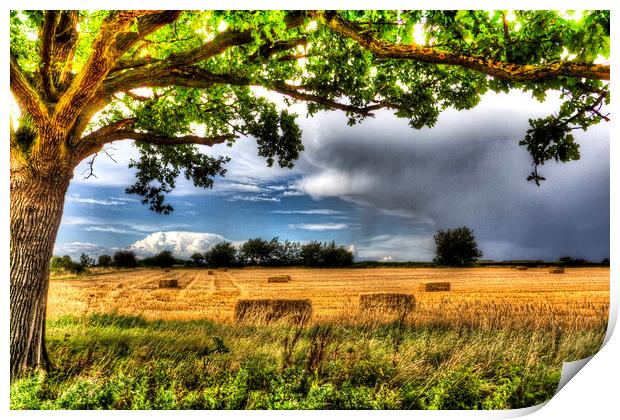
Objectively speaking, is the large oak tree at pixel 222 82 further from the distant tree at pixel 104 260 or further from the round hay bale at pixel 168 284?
the round hay bale at pixel 168 284

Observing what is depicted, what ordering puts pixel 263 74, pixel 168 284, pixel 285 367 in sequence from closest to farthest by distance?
pixel 285 367, pixel 168 284, pixel 263 74

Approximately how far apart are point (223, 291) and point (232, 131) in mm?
2274

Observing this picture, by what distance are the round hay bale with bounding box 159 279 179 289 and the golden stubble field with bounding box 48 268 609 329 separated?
2.4 inches

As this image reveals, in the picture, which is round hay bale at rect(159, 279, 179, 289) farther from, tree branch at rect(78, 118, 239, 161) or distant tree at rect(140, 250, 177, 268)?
tree branch at rect(78, 118, 239, 161)

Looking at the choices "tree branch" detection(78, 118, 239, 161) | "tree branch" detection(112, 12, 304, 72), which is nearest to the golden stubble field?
"tree branch" detection(78, 118, 239, 161)

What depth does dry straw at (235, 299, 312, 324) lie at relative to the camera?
6547mm

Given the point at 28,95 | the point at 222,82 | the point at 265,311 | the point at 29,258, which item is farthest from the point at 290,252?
the point at 28,95

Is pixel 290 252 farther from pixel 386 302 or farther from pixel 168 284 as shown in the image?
pixel 168 284

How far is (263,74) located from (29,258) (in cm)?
397

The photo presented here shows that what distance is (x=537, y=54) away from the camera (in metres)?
6.13

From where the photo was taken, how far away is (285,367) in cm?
630

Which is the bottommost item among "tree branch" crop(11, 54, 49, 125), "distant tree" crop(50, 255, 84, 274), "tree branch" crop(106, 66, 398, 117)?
"distant tree" crop(50, 255, 84, 274)

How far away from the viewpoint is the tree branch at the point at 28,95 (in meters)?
6.00

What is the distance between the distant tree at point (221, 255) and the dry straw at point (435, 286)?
2.64m
